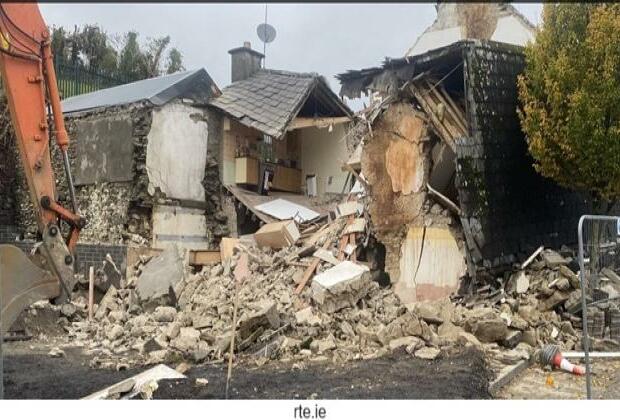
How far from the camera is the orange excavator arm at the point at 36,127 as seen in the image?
354cm

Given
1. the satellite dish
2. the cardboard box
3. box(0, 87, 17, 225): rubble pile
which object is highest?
the satellite dish

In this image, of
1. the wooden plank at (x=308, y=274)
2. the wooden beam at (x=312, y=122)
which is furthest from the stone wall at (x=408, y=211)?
the wooden beam at (x=312, y=122)

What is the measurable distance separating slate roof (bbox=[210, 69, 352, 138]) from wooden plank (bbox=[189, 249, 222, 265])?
202 cm

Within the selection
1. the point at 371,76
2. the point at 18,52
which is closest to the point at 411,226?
the point at 371,76

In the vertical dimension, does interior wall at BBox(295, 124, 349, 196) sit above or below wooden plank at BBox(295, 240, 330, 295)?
above

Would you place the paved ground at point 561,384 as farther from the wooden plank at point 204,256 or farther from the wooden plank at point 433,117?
the wooden plank at point 204,256

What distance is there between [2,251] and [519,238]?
4.59 meters

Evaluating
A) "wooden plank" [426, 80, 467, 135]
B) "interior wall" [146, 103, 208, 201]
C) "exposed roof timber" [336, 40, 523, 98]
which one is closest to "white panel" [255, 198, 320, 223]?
"interior wall" [146, 103, 208, 201]

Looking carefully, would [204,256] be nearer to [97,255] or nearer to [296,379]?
[97,255]

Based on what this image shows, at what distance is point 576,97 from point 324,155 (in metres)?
Result: 4.13

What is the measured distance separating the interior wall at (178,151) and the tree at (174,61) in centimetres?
210

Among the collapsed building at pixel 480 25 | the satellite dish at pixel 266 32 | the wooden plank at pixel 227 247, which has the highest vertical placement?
the collapsed building at pixel 480 25

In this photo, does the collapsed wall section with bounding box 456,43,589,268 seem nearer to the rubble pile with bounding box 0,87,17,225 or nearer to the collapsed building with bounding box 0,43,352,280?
the collapsed building with bounding box 0,43,352,280

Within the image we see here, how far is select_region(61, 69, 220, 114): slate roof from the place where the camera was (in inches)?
253
